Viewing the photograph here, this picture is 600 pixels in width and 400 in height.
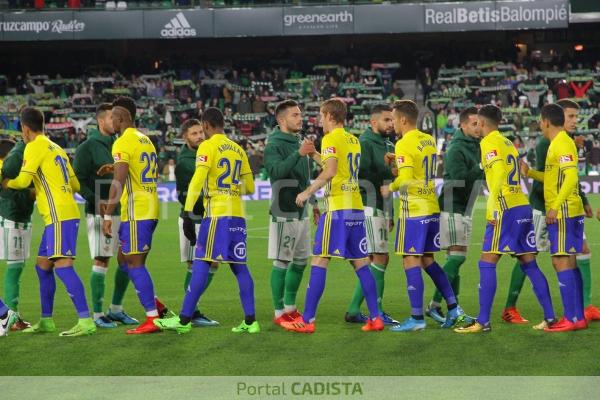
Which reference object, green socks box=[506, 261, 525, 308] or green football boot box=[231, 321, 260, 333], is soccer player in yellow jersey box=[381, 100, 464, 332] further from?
green football boot box=[231, 321, 260, 333]

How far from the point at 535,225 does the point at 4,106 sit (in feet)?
96.9

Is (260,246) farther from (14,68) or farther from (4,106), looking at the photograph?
(14,68)

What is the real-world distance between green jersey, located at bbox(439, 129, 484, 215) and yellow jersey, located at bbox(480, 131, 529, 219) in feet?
2.77

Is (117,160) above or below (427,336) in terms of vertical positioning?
above

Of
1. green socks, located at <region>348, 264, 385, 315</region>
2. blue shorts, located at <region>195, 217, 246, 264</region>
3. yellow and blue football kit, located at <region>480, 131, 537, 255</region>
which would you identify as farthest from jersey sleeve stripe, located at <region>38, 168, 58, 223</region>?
yellow and blue football kit, located at <region>480, 131, 537, 255</region>

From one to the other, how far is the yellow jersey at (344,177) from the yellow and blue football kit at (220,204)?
0.83 metres

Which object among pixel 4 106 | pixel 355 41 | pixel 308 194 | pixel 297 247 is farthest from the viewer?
pixel 355 41

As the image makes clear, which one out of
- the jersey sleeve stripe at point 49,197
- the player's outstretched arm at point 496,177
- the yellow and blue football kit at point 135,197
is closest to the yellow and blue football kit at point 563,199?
the player's outstretched arm at point 496,177

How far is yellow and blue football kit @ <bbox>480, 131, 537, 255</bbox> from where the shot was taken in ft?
28.8

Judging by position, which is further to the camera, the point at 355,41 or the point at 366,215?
the point at 355,41

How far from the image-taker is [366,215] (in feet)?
32.4

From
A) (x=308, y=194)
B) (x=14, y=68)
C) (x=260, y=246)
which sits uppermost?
(x=14, y=68)
